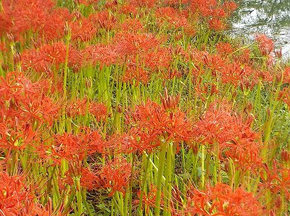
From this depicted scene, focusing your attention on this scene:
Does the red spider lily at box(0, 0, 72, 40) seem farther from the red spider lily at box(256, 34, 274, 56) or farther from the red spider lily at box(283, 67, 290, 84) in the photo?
the red spider lily at box(283, 67, 290, 84)

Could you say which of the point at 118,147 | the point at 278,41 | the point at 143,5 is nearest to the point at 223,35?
the point at 278,41

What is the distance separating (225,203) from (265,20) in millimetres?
6074

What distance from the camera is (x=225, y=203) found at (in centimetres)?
97

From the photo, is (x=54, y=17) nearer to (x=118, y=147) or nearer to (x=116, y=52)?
(x=116, y=52)

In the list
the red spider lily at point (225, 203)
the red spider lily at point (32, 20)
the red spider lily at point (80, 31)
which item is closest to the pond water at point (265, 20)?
the red spider lily at point (80, 31)

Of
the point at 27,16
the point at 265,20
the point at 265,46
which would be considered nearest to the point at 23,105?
the point at 27,16

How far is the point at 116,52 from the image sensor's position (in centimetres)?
232

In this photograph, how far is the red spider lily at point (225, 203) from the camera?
95cm

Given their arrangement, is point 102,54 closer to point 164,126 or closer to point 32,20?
point 32,20

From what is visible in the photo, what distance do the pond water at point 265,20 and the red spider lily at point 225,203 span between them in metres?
4.36

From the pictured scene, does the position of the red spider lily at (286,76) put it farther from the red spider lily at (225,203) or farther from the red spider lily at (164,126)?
the red spider lily at (225,203)

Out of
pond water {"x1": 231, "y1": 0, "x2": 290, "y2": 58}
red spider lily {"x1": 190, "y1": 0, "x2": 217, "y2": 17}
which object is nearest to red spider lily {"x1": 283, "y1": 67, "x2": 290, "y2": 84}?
red spider lily {"x1": 190, "y1": 0, "x2": 217, "y2": 17}

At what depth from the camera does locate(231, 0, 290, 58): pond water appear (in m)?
5.73

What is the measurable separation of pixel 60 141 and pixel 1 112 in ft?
0.73
